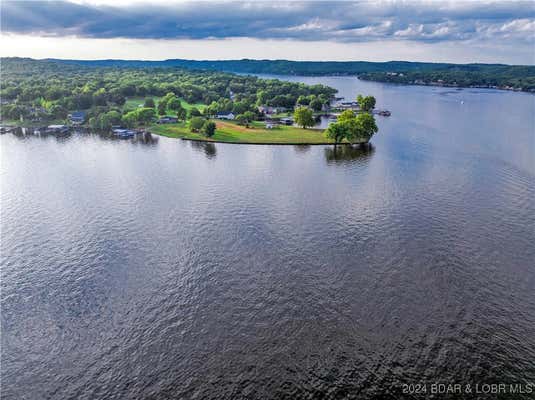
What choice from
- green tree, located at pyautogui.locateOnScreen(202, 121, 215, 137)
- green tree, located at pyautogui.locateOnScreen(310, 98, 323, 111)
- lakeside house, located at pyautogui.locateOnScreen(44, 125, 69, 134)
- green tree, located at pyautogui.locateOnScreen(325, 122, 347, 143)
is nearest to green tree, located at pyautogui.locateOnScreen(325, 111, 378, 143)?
green tree, located at pyautogui.locateOnScreen(325, 122, 347, 143)

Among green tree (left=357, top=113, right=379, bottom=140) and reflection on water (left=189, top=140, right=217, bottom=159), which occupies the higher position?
green tree (left=357, top=113, right=379, bottom=140)

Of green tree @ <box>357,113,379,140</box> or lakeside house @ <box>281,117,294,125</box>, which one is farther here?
lakeside house @ <box>281,117,294,125</box>

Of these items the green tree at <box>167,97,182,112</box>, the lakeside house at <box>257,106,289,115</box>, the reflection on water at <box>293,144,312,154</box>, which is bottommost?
the reflection on water at <box>293,144,312,154</box>

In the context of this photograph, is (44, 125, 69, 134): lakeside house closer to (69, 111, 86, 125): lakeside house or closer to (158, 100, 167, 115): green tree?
(69, 111, 86, 125): lakeside house

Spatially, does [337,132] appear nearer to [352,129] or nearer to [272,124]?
[352,129]

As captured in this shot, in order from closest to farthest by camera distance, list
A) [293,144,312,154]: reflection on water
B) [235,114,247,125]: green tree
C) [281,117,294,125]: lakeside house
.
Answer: [293,144,312,154]: reflection on water < [235,114,247,125]: green tree < [281,117,294,125]: lakeside house

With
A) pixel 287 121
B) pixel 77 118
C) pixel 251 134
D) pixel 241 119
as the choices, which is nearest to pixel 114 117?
pixel 77 118

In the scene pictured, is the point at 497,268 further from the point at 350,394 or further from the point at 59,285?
the point at 59,285
